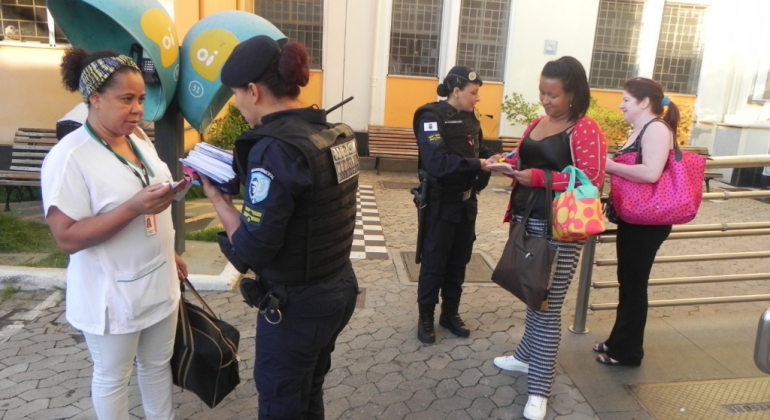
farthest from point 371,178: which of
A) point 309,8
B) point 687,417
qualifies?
point 687,417

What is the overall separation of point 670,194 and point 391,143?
816cm

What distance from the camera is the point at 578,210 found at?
2.77m

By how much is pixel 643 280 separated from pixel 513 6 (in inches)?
361

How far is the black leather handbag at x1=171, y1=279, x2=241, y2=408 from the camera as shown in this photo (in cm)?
253

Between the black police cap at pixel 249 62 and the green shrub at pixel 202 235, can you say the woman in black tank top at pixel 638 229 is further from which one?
the green shrub at pixel 202 235

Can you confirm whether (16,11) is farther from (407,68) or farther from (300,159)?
(300,159)

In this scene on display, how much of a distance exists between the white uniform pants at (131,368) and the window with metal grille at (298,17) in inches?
374

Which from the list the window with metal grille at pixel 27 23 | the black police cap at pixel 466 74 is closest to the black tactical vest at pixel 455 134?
the black police cap at pixel 466 74

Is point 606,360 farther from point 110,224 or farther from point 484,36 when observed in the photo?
point 484,36

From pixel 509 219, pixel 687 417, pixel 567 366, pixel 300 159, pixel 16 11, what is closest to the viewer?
pixel 300 159

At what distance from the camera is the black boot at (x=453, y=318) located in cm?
396

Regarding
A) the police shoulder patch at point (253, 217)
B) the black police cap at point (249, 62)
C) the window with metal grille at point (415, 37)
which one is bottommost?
the police shoulder patch at point (253, 217)

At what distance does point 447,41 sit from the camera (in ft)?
36.9

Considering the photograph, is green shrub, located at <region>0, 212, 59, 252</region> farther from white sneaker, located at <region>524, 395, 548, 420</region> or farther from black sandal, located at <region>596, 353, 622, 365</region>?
black sandal, located at <region>596, 353, 622, 365</region>
